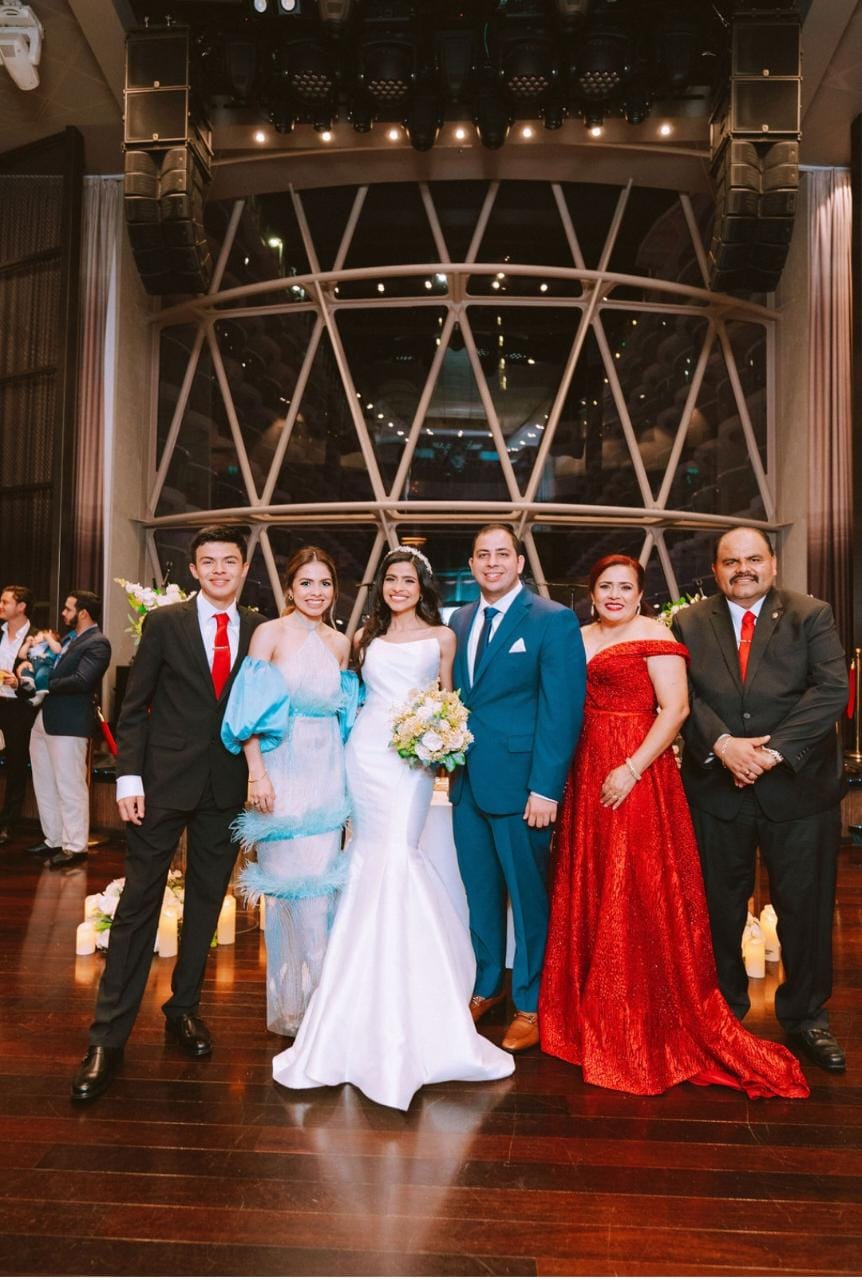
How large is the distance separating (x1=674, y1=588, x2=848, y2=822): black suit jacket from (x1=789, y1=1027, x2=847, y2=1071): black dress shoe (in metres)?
0.77

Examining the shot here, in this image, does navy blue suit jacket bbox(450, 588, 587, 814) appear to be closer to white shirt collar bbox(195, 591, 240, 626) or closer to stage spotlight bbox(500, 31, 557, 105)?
white shirt collar bbox(195, 591, 240, 626)

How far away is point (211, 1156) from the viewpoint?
222 cm

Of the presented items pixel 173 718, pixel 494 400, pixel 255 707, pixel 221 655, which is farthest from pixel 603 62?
pixel 173 718

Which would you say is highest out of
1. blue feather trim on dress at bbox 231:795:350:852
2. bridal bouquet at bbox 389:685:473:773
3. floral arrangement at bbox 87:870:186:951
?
bridal bouquet at bbox 389:685:473:773

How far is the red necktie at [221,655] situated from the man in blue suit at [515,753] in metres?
0.87

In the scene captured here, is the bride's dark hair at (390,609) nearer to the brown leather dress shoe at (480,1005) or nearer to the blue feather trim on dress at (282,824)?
the blue feather trim on dress at (282,824)

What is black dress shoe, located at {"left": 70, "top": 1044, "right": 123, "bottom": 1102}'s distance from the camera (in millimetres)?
2527

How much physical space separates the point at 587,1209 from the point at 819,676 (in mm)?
1820

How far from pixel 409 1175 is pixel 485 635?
1.70 meters

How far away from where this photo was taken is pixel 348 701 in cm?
304

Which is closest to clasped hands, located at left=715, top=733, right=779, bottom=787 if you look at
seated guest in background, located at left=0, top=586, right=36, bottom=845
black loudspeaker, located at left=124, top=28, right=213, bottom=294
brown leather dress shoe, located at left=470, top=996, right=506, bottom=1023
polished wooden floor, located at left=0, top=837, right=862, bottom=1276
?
polished wooden floor, located at left=0, top=837, right=862, bottom=1276

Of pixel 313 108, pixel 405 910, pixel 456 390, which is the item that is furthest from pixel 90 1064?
pixel 456 390

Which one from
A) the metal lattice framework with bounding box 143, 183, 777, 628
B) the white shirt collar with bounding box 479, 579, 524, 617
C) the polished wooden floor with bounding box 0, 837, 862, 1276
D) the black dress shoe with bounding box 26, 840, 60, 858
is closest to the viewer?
the polished wooden floor with bounding box 0, 837, 862, 1276

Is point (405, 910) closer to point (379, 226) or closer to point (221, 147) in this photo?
point (221, 147)
